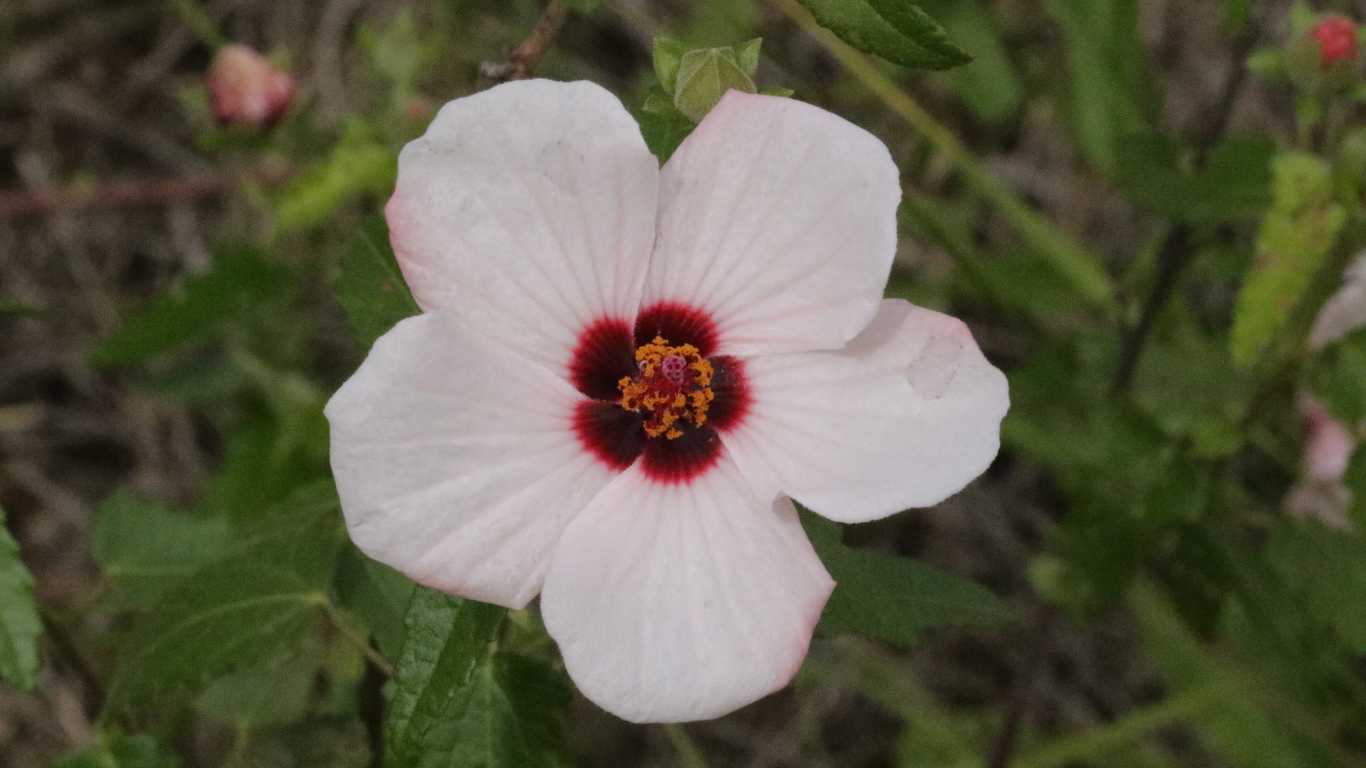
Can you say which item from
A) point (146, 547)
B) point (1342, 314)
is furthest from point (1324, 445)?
point (146, 547)

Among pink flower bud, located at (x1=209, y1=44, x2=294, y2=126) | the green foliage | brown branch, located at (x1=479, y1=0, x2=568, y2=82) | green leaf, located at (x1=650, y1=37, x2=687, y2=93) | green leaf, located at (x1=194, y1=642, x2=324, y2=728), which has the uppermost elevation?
green leaf, located at (x1=650, y1=37, x2=687, y2=93)

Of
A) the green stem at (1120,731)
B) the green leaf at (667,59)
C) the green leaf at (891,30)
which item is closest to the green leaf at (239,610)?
the green leaf at (667,59)

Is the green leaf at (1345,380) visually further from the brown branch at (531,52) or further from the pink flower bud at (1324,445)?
the brown branch at (531,52)

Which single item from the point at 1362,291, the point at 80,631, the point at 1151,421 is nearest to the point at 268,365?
the point at 80,631

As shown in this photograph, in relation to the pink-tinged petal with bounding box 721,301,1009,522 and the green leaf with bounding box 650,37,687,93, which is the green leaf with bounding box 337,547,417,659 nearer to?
the pink-tinged petal with bounding box 721,301,1009,522

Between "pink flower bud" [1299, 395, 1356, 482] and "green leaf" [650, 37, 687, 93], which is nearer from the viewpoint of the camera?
"green leaf" [650, 37, 687, 93]

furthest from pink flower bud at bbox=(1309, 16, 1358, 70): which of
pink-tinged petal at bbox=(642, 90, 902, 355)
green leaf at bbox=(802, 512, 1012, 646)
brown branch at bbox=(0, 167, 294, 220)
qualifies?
brown branch at bbox=(0, 167, 294, 220)
